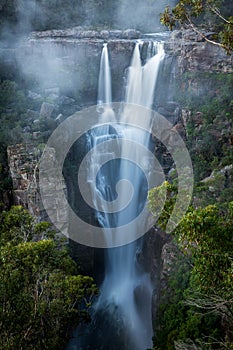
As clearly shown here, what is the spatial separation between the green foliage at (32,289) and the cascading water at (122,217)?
4.81 metres

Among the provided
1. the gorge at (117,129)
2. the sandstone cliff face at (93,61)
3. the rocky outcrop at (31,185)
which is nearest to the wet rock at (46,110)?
the gorge at (117,129)

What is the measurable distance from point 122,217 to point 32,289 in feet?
29.2

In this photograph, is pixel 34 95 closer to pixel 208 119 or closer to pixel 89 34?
pixel 89 34

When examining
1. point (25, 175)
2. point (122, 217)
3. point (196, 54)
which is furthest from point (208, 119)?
point (25, 175)

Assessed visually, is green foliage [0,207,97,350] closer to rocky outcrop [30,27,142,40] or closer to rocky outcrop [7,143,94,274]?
rocky outcrop [7,143,94,274]

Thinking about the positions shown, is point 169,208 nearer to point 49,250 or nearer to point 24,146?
point 49,250

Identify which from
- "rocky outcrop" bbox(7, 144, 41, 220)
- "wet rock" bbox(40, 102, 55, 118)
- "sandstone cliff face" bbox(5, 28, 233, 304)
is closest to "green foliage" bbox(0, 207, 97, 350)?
"rocky outcrop" bbox(7, 144, 41, 220)

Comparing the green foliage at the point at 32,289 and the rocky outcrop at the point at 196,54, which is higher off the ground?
the rocky outcrop at the point at 196,54

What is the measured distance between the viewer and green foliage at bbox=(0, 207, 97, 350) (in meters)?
7.34

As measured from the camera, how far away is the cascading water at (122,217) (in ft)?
44.8

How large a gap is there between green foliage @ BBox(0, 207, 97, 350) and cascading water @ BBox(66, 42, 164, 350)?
15.8 feet

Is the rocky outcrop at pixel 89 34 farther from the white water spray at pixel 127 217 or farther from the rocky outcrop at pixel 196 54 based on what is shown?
the rocky outcrop at pixel 196 54

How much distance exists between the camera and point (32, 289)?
8.15m

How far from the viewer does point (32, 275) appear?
314 inches
